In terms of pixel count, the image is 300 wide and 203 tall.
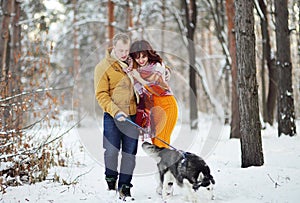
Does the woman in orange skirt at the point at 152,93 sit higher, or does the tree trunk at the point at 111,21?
the tree trunk at the point at 111,21

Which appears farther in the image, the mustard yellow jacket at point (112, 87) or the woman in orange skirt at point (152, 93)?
the woman in orange skirt at point (152, 93)

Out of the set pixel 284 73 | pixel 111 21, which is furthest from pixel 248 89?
pixel 111 21

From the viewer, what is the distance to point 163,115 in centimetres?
429

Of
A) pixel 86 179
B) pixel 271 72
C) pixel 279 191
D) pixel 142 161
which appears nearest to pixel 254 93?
pixel 279 191

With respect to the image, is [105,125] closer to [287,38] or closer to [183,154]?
[183,154]

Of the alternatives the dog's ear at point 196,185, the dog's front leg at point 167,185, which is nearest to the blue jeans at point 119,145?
the dog's front leg at point 167,185

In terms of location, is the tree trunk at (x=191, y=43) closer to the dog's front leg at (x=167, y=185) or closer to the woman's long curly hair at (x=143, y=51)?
the woman's long curly hair at (x=143, y=51)

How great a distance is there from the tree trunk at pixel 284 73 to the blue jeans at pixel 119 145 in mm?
4470

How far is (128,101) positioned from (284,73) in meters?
4.61

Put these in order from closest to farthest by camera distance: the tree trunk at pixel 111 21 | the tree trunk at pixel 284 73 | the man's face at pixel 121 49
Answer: the man's face at pixel 121 49, the tree trunk at pixel 284 73, the tree trunk at pixel 111 21

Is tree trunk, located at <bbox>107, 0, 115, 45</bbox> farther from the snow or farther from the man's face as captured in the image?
the man's face

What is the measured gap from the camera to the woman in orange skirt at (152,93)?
418cm

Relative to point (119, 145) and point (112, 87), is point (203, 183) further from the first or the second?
point (112, 87)

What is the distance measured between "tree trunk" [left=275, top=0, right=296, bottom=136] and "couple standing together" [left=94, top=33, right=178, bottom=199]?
400cm
